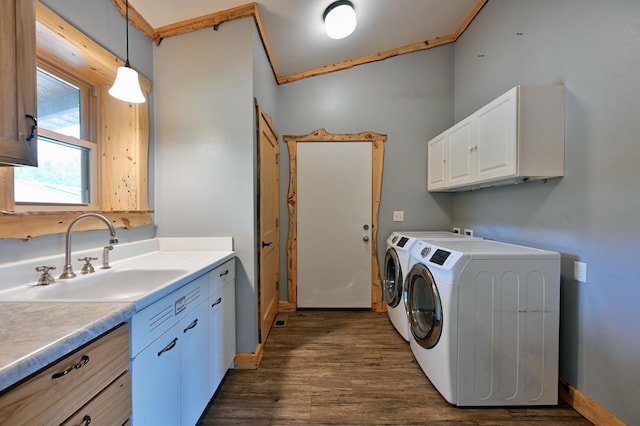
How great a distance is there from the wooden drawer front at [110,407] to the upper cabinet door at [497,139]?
223 cm

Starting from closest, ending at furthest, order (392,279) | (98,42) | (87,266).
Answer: (87,266) < (98,42) < (392,279)

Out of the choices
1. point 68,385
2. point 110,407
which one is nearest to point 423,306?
point 110,407

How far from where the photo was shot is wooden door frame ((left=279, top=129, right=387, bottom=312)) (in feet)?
9.92

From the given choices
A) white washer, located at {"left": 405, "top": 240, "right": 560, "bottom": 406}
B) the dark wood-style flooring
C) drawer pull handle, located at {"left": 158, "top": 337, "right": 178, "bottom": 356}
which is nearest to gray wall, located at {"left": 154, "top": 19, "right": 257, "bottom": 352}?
the dark wood-style flooring

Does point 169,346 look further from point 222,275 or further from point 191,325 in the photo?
point 222,275

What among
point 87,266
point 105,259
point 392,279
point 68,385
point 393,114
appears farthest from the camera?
point 393,114

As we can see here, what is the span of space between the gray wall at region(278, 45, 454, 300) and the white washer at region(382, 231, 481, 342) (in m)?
0.34

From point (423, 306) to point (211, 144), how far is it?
2.03 meters

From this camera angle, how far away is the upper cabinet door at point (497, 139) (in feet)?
5.49

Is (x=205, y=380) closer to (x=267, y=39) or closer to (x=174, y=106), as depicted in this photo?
(x=174, y=106)

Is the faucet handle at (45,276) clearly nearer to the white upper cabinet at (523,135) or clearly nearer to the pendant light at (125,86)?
the pendant light at (125,86)

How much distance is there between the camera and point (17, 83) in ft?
2.73

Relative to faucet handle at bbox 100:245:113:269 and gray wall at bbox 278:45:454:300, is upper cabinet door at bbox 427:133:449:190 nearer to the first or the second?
gray wall at bbox 278:45:454:300

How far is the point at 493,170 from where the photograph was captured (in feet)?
6.15
